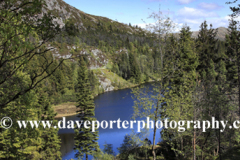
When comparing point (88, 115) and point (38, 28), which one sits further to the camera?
point (88, 115)

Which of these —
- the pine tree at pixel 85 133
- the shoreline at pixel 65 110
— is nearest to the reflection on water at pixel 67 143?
the pine tree at pixel 85 133

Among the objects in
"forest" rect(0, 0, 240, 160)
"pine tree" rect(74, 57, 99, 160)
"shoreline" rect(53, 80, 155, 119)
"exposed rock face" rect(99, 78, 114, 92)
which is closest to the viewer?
"forest" rect(0, 0, 240, 160)

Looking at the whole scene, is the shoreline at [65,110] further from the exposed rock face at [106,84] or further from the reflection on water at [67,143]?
the exposed rock face at [106,84]

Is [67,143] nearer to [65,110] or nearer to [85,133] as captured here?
[85,133]

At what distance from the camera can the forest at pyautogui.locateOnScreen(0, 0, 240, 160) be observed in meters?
4.75

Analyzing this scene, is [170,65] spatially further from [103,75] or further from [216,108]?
[103,75]

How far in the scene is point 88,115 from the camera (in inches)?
950

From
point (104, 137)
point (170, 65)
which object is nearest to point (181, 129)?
point (170, 65)

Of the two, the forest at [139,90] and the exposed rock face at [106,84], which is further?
the exposed rock face at [106,84]

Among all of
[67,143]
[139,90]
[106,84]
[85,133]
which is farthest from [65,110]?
[139,90]

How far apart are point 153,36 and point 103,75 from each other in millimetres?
97522

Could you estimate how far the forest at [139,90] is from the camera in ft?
15.6

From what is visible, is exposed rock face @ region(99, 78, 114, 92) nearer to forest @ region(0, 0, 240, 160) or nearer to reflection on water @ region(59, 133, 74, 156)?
reflection on water @ region(59, 133, 74, 156)

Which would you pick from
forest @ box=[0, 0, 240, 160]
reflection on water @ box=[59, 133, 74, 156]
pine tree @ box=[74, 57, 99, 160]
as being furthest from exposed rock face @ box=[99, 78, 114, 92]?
pine tree @ box=[74, 57, 99, 160]
